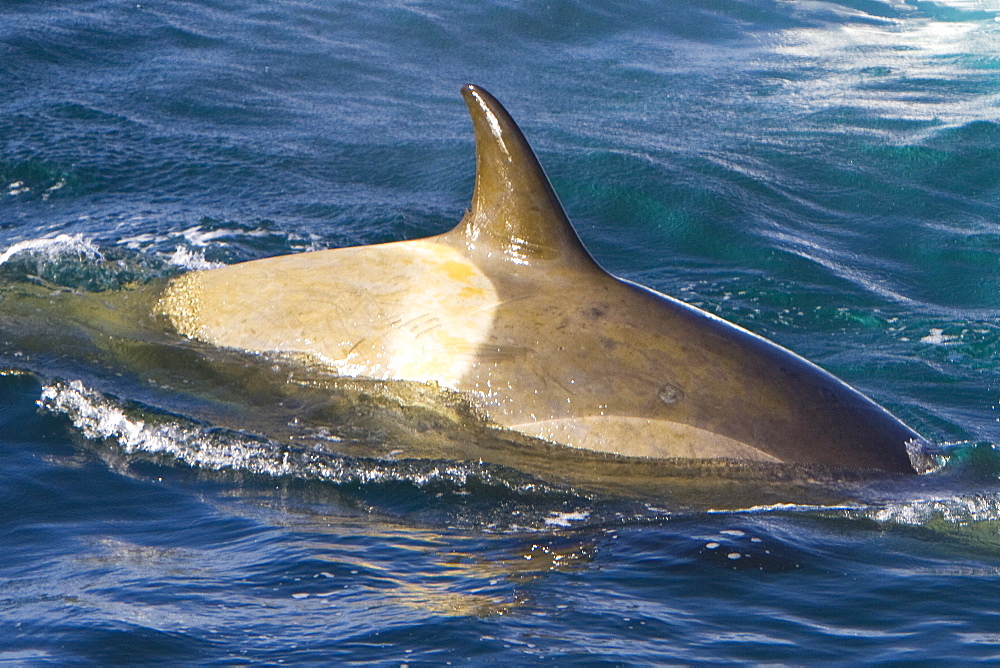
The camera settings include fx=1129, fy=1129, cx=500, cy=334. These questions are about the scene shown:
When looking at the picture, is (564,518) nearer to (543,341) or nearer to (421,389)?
(543,341)

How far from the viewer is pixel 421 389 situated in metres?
6.79

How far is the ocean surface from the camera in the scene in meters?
4.95

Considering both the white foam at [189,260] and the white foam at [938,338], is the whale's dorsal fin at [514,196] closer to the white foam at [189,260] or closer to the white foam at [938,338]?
the white foam at [189,260]

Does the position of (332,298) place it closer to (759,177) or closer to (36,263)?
(36,263)

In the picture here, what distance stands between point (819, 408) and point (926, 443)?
907mm

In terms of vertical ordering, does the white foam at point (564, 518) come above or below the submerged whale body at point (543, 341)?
below

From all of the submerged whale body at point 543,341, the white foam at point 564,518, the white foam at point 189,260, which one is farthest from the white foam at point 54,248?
the white foam at point 564,518

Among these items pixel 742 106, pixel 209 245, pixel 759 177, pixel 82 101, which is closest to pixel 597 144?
pixel 759 177

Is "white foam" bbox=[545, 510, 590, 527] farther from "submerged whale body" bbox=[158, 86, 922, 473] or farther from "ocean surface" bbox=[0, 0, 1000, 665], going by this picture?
"submerged whale body" bbox=[158, 86, 922, 473]

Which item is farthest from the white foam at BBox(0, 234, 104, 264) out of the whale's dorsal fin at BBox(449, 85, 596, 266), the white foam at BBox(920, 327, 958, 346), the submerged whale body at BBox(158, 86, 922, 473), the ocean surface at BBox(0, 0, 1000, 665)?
the white foam at BBox(920, 327, 958, 346)

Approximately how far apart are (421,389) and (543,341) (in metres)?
0.79

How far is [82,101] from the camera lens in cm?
1473

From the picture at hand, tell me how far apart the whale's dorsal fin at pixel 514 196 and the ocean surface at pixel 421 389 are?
1149 mm

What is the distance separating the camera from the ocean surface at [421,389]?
4.95 meters
